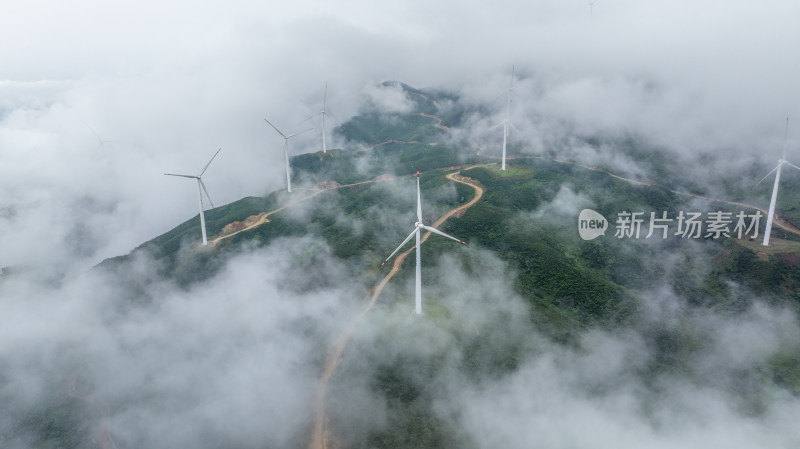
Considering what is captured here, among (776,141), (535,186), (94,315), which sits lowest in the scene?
(94,315)

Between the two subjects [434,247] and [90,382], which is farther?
[434,247]

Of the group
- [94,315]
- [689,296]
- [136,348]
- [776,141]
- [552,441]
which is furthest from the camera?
[776,141]

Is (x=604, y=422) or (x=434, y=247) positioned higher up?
(x=434, y=247)

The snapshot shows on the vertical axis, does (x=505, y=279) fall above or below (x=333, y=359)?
above

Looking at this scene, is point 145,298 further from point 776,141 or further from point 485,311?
point 776,141

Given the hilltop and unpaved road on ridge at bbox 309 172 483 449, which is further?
the hilltop

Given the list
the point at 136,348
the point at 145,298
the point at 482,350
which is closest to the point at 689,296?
the point at 482,350

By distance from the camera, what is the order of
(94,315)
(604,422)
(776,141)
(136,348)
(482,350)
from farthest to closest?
(776,141), (94,315), (136,348), (482,350), (604,422)

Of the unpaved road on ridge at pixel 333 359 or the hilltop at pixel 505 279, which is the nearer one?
the unpaved road on ridge at pixel 333 359

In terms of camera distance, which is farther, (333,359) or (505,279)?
(505,279)

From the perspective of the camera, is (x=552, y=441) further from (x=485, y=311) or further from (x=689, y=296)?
(x=689, y=296)
